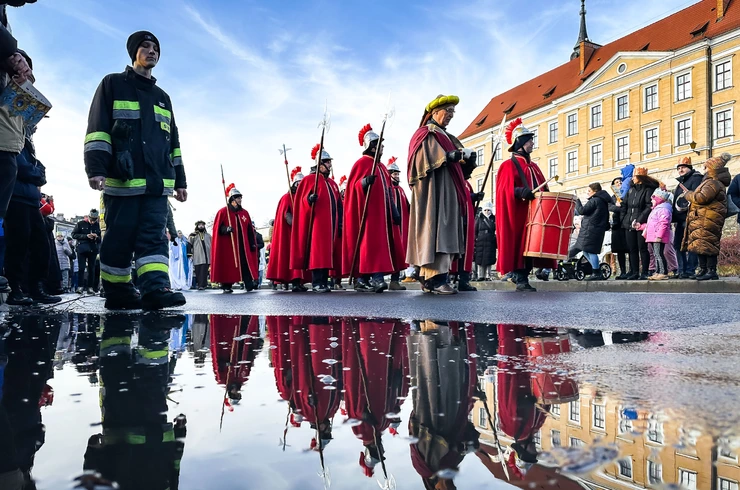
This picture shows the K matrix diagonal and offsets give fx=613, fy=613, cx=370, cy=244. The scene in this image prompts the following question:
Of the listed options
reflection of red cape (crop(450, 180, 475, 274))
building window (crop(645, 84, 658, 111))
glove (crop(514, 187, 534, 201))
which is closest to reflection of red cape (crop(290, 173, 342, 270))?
reflection of red cape (crop(450, 180, 475, 274))

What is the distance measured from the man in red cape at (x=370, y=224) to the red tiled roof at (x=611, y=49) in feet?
110

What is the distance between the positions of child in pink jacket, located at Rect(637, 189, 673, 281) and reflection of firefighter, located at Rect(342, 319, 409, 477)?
26.9 ft

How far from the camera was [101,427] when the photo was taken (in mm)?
1024

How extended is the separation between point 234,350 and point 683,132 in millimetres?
39906

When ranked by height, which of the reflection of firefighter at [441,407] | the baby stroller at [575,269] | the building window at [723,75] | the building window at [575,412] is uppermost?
the building window at [723,75]

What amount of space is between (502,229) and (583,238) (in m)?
5.06

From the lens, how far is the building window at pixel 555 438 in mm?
868

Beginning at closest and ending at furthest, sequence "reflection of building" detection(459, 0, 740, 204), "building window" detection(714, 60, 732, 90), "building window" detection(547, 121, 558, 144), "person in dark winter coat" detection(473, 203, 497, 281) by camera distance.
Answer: "person in dark winter coat" detection(473, 203, 497, 281), "building window" detection(714, 60, 732, 90), "reflection of building" detection(459, 0, 740, 204), "building window" detection(547, 121, 558, 144)

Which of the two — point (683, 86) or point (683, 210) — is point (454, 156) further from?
point (683, 86)

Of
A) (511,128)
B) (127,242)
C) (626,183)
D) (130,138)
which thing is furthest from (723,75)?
(127,242)

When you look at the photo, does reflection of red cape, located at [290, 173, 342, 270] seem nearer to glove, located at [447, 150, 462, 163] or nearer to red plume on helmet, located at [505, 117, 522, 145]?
red plume on helmet, located at [505, 117, 522, 145]

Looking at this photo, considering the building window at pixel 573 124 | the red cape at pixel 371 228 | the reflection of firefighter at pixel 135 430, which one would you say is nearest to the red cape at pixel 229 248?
the red cape at pixel 371 228

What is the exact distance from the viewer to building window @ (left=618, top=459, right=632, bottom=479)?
0.73 m

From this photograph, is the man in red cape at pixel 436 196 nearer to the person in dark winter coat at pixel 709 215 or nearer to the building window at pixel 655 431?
the person in dark winter coat at pixel 709 215
